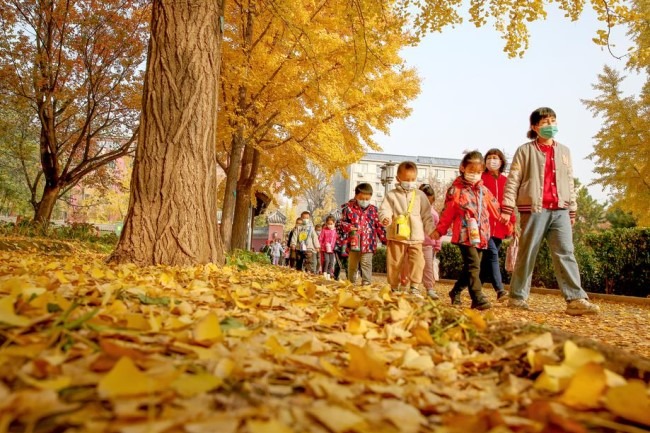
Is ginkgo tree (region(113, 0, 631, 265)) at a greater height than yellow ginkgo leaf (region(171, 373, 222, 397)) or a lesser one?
greater

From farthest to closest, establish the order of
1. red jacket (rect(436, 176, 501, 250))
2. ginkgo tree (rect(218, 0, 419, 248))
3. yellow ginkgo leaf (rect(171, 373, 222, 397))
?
ginkgo tree (rect(218, 0, 419, 248)) < red jacket (rect(436, 176, 501, 250)) < yellow ginkgo leaf (rect(171, 373, 222, 397))

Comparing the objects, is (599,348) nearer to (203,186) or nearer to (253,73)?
(203,186)

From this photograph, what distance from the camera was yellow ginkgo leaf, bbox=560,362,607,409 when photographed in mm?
1019

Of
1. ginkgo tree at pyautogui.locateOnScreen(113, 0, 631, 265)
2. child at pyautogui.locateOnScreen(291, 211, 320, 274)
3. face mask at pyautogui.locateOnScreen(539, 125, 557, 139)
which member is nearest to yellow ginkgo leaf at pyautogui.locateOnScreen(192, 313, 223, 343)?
ginkgo tree at pyautogui.locateOnScreen(113, 0, 631, 265)

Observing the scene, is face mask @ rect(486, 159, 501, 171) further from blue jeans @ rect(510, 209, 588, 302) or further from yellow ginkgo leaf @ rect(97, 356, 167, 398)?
yellow ginkgo leaf @ rect(97, 356, 167, 398)

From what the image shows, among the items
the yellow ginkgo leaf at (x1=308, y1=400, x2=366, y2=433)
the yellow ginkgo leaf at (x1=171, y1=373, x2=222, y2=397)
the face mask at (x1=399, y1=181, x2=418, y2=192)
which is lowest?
the yellow ginkgo leaf at (x1=308, y1=400, x2=366, y2=433)

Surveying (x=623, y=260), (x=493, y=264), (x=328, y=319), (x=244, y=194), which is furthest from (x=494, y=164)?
(x=244, y=194)

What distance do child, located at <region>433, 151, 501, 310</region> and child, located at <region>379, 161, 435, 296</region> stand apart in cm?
29

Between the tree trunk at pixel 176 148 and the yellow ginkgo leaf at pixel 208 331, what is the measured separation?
10.4 feet

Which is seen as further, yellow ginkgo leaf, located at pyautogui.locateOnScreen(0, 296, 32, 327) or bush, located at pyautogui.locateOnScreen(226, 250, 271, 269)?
bush, located at pyautogui.locateOnScreen(226, 250, 271, 269)

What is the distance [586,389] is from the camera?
1.03 m

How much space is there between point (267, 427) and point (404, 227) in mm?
4656

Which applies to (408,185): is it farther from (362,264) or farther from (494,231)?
(362,264)

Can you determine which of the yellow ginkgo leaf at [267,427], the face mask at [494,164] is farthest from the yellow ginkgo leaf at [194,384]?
the face mask at [494,164]
